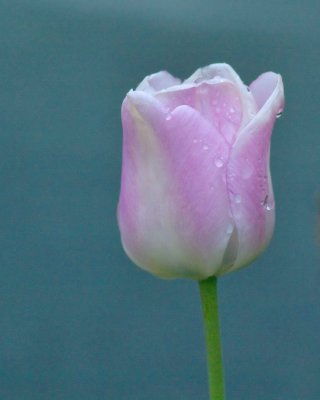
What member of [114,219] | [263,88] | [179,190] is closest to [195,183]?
[179,190]

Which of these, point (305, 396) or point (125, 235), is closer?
point (125, 235)

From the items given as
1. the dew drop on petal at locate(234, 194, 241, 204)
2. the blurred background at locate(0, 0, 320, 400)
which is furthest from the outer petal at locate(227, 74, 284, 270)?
the blurred background at locate(0, 0, 320, 400)

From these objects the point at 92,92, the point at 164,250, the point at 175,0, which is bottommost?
the point at 164,250

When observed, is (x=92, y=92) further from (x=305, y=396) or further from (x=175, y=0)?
(x=305, y=396)

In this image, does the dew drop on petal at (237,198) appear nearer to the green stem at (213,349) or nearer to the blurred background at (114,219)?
the green stem at (213,349)

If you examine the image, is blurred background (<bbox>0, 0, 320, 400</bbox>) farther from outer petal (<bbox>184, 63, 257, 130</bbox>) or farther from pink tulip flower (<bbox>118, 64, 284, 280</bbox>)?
pink tulip flower (<bbox>118, 64, 284, 280</bbox>)

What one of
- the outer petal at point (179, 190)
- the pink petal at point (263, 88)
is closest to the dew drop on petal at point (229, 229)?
the outer petal at point (179, 190)

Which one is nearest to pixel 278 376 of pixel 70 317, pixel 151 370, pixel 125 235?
pixel 151 370

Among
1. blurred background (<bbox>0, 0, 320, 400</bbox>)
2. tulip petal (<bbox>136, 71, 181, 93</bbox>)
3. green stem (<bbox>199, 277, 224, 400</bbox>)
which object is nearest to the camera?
green stem (<bbox>199, 277, 224, 400</bbox>)
